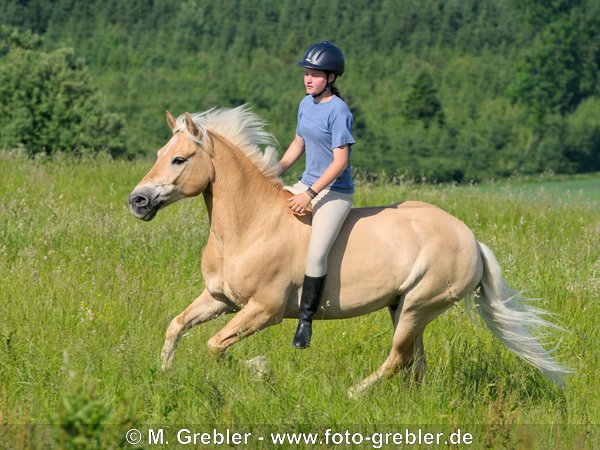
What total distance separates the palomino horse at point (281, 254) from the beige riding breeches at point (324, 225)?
13cm

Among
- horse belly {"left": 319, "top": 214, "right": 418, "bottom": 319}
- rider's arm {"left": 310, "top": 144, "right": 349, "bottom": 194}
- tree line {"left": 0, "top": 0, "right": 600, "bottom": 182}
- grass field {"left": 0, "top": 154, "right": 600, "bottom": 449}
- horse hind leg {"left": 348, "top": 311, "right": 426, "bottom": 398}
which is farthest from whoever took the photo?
tree line {"left": 0, "top": 0, "right": 600, "bottom": 182}

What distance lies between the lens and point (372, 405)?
18.9 feet

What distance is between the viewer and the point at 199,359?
618 cm

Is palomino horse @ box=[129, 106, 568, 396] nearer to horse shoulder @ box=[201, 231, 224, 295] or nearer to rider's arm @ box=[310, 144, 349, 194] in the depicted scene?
horse shoulder @ box=[201, 231, 224, 295]

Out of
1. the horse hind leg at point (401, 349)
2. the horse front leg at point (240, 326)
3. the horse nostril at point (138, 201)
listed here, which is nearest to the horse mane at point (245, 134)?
the horse nostril at point (138, 201)

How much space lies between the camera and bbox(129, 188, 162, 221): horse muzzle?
5836 mm

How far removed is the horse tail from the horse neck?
57.9 inches

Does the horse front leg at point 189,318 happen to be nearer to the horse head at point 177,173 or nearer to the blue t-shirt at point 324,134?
the horse head at point 177,173

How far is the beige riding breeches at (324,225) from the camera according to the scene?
20.1 ft

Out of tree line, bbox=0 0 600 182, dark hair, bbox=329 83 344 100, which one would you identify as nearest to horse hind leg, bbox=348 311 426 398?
dark hair, bbox=329 83 344 100

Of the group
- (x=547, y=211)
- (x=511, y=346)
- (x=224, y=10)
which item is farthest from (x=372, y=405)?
(x=224, y=10)

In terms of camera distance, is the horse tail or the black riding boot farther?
the horse tail

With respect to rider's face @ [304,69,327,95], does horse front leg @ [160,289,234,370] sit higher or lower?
lower

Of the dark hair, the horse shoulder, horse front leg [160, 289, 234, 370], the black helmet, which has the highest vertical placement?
the black helmet
